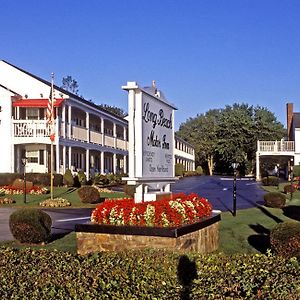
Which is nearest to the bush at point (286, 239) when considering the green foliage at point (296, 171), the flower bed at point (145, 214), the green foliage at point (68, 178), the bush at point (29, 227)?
the flower bed at point (145, 214)

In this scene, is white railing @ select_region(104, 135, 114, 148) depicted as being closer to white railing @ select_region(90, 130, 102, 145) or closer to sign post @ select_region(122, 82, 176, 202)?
white railing @ select_region(90, 130, 102, 145)

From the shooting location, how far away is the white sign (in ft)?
34.4

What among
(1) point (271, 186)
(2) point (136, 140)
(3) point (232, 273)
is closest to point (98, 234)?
(2) point (136, 140)

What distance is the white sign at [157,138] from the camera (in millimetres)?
Result: 10484

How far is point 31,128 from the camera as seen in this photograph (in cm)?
3431

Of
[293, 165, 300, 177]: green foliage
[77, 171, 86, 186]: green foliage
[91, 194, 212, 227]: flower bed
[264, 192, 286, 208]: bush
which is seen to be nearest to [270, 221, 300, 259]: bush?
[91, 194, 212, 227]: flower bed

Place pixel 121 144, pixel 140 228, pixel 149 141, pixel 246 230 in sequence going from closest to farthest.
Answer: pixel 140 228, pixel 149 141, pixel 246 230, pixel 121 144

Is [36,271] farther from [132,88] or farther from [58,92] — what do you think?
[58,92]

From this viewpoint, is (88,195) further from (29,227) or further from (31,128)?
(29,227)

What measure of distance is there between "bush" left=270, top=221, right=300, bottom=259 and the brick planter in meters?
1.49

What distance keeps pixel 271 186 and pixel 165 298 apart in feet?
127

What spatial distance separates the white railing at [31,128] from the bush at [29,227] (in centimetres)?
2191

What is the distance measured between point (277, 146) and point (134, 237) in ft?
153

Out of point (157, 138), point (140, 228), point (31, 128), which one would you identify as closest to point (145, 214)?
point (140, 228)
